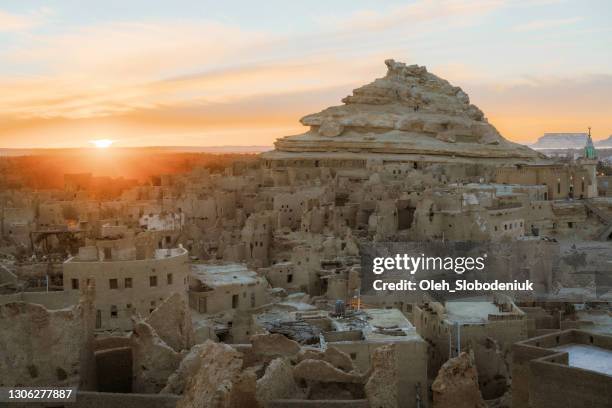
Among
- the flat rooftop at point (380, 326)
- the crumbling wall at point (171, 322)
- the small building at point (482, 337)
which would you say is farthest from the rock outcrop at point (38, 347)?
the small building at point (482, 337)

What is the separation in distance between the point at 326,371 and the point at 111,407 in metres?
3.86

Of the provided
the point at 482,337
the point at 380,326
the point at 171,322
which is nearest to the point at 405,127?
the point at 482,337

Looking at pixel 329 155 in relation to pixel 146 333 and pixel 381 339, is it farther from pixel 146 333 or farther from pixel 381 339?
pixel 146 333

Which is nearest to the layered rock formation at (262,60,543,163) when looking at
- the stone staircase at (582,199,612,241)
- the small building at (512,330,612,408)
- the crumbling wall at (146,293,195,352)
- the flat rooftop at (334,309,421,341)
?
the stone staircase at (582,199,612,241)

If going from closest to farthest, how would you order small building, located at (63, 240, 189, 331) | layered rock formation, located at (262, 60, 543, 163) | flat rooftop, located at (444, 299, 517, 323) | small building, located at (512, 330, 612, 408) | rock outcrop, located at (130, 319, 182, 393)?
1. rock outcrop, located at (130, 319, 182, 393)
2. small building, located at (512, 330, 612, 408)
3. small building, located at (63, 240, 189, 331)
4. flat rooftop, located at (444, 299, 517, 323)
5. layered rock formation, located at (262, 60, 543, 163)

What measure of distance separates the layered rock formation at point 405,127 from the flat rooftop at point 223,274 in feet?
116

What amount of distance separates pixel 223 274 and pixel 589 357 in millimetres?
14478

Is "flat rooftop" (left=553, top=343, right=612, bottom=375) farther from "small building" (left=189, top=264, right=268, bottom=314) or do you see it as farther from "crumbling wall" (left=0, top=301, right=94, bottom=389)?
"small building" (left=189, top=264, right=268, bottom=314)

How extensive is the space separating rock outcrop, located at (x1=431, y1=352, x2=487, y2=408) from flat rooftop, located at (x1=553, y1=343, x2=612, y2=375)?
280 centimetres

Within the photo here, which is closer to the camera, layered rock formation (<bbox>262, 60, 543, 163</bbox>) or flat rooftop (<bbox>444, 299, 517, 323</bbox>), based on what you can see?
flat rooftop (<bbox>444, 299, 517, 323</bbox>)

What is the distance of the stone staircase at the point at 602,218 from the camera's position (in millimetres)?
45969

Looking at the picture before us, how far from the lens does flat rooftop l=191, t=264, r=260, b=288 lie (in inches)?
1134

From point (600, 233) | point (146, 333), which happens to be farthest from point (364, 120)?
point (146, 333)

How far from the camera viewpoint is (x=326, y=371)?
1558 centimetres
